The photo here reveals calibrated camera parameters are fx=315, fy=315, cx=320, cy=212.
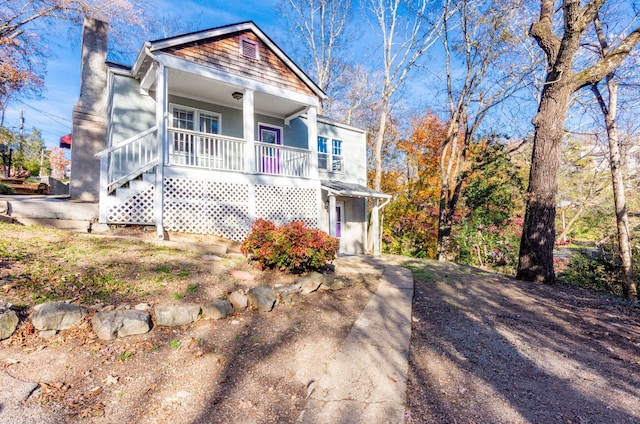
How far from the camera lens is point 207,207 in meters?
7.97

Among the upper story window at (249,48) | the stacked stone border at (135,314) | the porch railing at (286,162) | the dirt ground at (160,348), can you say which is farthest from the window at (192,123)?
the stacked stone border at (135,314)

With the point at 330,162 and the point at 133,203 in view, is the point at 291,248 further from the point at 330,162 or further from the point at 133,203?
the point at 330,162

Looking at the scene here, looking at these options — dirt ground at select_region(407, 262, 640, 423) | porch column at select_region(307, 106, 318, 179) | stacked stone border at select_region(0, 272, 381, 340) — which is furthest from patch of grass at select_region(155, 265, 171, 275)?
porch column at select_region(307, 106, 318, 179)

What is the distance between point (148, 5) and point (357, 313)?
19108 mm

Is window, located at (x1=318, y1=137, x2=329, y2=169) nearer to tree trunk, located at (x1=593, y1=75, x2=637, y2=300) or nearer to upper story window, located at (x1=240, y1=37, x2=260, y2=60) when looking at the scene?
upper story window, located at (x1=240, y1=37, x2=260, y2=60)

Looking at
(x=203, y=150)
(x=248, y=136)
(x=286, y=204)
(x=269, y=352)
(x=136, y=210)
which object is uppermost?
(x=248, y=136)

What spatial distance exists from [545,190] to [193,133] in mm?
8071

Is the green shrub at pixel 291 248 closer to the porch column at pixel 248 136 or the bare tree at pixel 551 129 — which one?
the porch column at pixel 248 136

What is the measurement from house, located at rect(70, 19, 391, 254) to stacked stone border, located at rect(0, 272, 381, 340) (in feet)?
12.7

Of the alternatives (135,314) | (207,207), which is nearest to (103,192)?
(207,207)

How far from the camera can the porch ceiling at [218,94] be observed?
28.3 ft

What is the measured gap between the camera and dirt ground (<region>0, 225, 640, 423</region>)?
8.02 ft

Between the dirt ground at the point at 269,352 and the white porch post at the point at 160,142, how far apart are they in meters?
1.79

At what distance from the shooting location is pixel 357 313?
14.5ft
